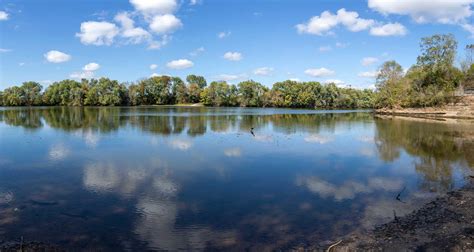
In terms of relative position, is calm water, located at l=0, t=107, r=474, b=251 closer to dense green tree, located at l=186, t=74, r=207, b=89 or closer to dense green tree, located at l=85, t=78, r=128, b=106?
dense green tree, located at l=85, t=78, r=128, b=106

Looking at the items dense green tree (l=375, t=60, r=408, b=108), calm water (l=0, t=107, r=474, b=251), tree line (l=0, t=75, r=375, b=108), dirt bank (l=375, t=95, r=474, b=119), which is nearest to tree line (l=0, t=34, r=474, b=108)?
tree line (l=0, t=75, r=375, b=108)

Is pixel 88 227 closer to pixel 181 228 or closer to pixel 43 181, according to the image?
pixel 181 228

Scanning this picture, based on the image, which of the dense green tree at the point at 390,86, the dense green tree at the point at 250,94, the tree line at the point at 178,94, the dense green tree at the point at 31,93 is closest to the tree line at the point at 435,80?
the dense green tree at the point at 390,86

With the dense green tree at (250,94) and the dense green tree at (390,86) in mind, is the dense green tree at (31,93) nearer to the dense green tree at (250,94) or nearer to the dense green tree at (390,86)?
the dense green tree at (250,94)

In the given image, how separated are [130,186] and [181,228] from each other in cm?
497

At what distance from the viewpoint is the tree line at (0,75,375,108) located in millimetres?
132000

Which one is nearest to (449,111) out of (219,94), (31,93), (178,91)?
(219,94)

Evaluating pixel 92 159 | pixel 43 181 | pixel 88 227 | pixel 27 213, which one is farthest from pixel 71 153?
pixel 88 227

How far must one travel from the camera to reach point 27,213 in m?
10.2

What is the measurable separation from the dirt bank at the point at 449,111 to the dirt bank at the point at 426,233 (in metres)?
59.2

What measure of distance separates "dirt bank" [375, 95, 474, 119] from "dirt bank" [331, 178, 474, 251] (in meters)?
59.2

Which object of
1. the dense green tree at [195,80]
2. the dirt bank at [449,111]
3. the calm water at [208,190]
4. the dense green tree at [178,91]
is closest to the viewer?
the calm water at [208,190]

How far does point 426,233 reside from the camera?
839 cm

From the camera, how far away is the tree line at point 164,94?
433 ft
